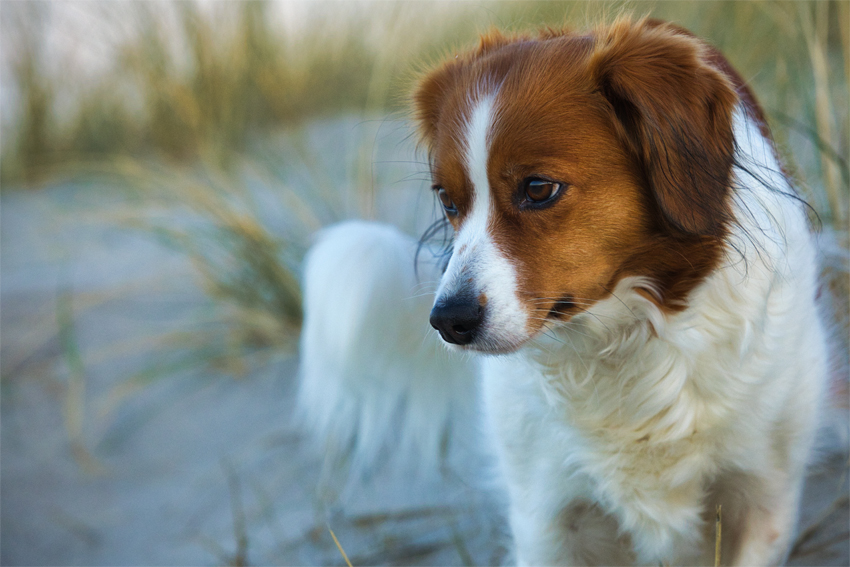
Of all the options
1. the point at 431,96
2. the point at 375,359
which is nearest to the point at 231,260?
the point at 375,359

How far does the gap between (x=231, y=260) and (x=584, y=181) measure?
2860 millimetres

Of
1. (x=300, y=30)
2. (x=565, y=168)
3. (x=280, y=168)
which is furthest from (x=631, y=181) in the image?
(x=300, y=30)

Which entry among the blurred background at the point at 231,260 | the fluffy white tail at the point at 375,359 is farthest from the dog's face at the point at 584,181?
the fluffy white tail at the point at 375,359

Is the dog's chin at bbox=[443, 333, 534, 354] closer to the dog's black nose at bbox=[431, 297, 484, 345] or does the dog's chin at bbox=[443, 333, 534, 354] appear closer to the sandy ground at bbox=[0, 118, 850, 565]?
the dog's black nose at bbox=[431, 297, 484, 345]

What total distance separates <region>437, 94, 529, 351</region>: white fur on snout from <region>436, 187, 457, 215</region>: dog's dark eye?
0.15 meters

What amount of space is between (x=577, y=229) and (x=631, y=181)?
6.9 inches

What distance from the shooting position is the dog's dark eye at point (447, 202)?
1.73 metres

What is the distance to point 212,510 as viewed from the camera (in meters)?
2.93

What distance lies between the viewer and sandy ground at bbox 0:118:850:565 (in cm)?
257

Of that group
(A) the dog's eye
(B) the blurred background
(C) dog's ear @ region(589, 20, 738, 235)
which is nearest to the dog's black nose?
(A) the dog's eye

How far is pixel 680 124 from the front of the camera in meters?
1.45

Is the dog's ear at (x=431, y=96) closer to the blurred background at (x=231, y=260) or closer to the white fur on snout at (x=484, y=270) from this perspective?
the blurred background at (x=231, y=260)

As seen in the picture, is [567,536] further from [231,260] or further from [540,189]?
[231,260]

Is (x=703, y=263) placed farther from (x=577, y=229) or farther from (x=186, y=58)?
(x=186, y=58)
